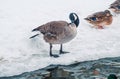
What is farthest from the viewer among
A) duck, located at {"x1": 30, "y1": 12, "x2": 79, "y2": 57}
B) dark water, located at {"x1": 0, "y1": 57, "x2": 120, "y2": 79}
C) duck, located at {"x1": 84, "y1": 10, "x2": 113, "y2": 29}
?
duck, located at {"x1": 84, "y1": 10, "x2": 113, "y2": 29}

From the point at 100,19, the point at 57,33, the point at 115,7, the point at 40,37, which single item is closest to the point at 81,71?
the point at 57,33

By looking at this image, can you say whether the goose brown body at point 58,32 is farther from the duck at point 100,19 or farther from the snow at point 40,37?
the duck at point 100,19

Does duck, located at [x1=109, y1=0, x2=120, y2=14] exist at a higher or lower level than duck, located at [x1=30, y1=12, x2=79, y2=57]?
higher

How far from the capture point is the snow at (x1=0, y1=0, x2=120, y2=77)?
10734 mm

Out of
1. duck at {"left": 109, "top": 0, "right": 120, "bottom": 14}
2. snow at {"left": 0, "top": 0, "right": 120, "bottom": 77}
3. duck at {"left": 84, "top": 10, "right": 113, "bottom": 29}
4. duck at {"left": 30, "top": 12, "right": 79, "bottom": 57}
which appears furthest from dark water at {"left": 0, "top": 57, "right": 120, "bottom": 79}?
duck at {"left": 109, "top": 0, "right": 120, "bottom": 14}

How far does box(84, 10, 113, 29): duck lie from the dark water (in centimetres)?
201

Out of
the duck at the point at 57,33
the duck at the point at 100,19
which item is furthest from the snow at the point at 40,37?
the duck at the point at 57,33

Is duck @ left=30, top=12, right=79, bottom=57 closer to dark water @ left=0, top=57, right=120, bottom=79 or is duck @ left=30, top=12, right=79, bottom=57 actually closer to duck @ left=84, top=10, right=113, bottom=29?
dark water @ left=0, top=57, right=120, bottom=79

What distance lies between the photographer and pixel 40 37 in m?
11.7

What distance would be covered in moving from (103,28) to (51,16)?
1.54m

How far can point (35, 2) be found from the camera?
14352mm

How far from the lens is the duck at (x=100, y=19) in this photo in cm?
1277

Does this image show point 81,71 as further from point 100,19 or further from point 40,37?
point 100,19

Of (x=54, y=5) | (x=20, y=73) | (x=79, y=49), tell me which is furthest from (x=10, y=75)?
(x=54, y=5)
